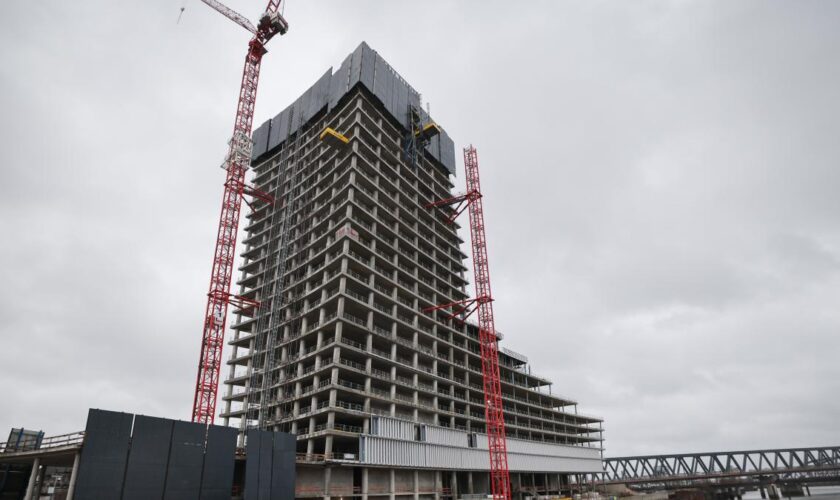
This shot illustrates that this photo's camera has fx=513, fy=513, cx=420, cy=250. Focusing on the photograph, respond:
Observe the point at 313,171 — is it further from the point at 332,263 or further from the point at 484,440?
the point at 484,440

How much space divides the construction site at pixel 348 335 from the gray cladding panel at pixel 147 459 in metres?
0.11

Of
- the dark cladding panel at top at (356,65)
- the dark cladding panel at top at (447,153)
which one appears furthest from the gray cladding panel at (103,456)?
the dark cladding panel at top at (447,153)

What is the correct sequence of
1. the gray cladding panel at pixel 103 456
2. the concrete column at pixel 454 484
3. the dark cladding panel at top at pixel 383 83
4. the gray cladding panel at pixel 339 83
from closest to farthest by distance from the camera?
the gray cladding panel at pixel 103 456 → the concrete column at pixel 454 484 → the gray cladding panel at pixel 339 83 → the dark cladding panel at top at pixel 383 83

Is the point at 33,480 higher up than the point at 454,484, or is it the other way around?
the point at 33,480

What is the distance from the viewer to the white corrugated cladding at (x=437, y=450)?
2813 inches

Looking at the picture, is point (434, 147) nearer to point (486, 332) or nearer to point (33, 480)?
point (486, 332)

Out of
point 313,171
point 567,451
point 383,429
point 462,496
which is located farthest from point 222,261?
point 567,451

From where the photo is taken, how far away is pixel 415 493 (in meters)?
75.5

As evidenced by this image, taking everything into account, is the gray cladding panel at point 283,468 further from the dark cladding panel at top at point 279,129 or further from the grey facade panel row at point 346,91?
the dark cladding panel at top at point 279,129

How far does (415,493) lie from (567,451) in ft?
213

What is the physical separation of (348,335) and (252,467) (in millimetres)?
32584

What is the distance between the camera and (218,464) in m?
48.9

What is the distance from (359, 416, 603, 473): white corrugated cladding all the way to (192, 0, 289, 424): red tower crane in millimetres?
25236

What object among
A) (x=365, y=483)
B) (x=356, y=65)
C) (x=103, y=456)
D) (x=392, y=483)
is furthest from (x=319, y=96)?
(x=103, y=456)
